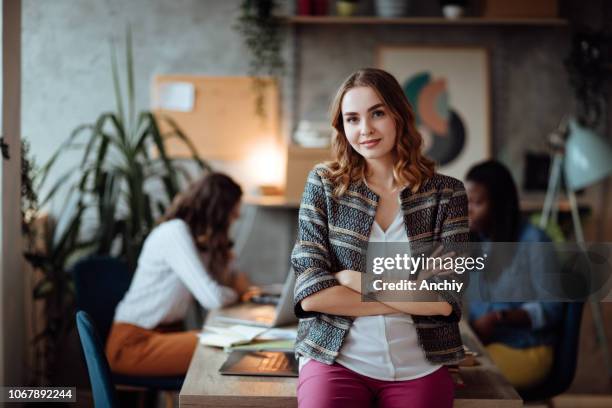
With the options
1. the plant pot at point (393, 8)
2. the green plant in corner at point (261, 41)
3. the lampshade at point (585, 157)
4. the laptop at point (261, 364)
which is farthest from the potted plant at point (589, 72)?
the laptop at point (261, 364)

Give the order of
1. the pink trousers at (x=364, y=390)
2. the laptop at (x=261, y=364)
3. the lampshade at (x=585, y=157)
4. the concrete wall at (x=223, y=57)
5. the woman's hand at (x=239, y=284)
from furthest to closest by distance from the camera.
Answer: the concrete wall at (x=223, y=57) → the lampshade at (x=585, y=157) → the woman's hand at (x=239, y=284) → the laptop at (x=261, y=364) → the pink trousers at (x=364, y=390)

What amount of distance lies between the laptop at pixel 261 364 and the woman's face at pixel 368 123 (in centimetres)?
59

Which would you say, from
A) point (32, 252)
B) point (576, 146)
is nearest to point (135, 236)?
point (32, 252)

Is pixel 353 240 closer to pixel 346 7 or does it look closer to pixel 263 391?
pixel 263 391

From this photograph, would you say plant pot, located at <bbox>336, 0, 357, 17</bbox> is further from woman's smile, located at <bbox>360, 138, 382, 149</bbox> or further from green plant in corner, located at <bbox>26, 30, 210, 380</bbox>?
woman's smile, located at <bbox>360, 138, 382, 149</bbox>

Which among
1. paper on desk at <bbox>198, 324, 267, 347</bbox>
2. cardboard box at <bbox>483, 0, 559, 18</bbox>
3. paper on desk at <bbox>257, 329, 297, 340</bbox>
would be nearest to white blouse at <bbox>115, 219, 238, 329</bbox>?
paper on desk at <bbox>198, 324, 267, 347</bbox>

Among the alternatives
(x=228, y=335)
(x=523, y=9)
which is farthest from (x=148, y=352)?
(x=523, y=9)

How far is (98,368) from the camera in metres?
1.85

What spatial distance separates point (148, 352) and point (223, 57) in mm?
1916

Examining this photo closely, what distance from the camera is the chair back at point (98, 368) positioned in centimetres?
185

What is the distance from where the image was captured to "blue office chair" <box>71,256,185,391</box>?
9.62 ft

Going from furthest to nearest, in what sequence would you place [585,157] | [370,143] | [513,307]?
1. [585,157]
2. [513,307]
3. [370,143]

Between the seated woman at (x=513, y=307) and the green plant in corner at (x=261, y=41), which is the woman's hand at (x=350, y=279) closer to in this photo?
the seated woman at (x=513, y=307)

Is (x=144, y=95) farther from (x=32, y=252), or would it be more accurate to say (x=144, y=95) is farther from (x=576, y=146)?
(x=576, y=146)
